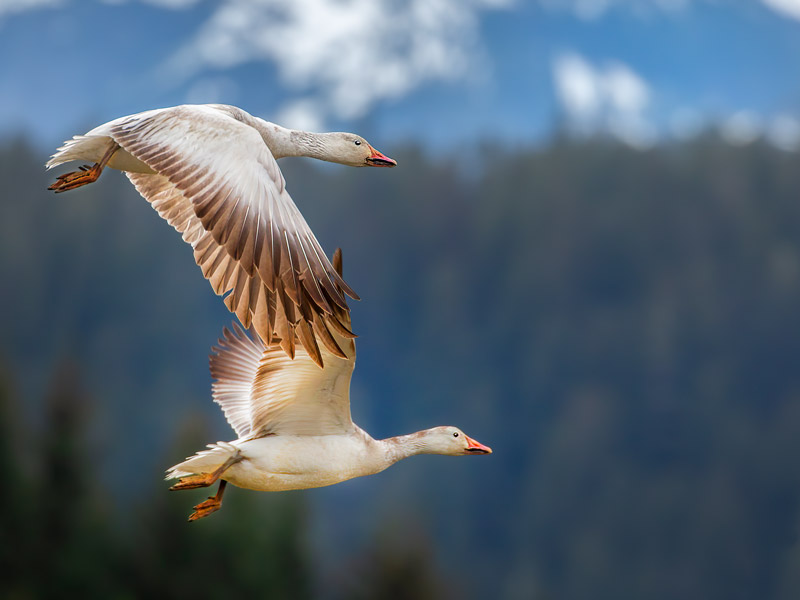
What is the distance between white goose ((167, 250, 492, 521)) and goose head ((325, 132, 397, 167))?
1837 mm

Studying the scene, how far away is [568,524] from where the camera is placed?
10775 centimetres

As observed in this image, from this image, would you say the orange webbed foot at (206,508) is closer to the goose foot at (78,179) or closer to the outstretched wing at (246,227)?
the outstretched wing at (246,227)

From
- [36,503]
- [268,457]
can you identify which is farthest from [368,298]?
[268,457]

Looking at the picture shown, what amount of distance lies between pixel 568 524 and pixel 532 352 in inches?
1271

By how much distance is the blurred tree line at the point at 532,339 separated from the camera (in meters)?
101

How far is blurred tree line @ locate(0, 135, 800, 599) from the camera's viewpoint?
100812 mm

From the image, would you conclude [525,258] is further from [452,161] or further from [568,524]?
[568,524]

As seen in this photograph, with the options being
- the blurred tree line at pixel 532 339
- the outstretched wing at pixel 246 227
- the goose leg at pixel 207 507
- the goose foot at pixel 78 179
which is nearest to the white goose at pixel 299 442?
the goose leg at pixel 207 507

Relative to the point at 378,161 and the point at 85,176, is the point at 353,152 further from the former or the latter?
the point at 85,176

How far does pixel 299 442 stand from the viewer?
31.7 ft

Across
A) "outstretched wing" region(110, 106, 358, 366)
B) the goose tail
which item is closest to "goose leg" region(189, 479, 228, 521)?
the goose tail

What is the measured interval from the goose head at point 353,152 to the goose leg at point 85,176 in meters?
2.07

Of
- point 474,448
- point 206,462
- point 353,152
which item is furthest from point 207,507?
point 353,152

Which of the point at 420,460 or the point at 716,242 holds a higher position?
the point at 716,242
